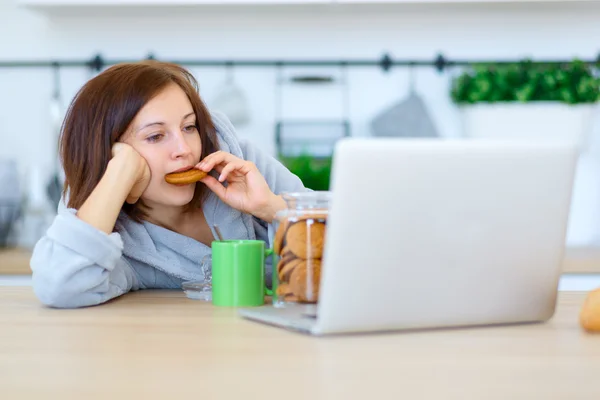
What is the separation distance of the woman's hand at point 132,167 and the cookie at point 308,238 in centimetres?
43

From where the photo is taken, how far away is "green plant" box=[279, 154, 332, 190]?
2.52 m

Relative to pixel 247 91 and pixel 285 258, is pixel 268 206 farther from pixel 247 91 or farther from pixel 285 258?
pixel 247 91

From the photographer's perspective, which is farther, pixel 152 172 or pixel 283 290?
pixel 152 172

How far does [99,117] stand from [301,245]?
0.59m

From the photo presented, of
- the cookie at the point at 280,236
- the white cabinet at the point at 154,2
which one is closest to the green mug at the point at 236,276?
the cookie at the point at 280,236

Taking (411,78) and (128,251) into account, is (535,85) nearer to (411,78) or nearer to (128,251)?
(411,78)

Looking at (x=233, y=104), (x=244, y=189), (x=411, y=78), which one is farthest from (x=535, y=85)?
(x=244, y=189)

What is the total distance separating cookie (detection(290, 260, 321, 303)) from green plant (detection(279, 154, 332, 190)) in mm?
1335

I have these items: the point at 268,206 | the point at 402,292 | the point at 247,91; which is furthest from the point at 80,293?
the point at 247,91

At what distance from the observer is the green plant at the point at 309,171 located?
2.52m

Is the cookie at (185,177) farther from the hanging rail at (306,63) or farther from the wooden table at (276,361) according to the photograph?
the hanging rail at (306,63)

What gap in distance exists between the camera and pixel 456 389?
76 cm

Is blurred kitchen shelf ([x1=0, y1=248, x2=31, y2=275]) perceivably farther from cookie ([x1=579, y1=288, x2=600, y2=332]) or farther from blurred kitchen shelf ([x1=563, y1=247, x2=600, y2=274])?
cookie ([x1=579, y1=288, x2=600, y2=332])

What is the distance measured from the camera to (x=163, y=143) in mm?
1561
